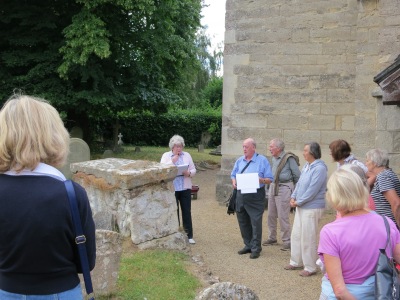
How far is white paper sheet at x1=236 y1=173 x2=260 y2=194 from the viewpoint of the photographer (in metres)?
7.59

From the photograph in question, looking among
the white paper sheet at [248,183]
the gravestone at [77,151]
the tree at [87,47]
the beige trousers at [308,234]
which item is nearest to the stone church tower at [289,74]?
the gravestone at [77,151]

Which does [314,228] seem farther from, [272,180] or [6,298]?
[6,298]

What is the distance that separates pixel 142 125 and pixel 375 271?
31.0 m

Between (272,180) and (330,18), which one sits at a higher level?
(330,18)

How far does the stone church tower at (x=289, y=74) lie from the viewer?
11016mm

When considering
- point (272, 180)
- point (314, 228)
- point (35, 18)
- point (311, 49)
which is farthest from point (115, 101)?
point (314, 228)

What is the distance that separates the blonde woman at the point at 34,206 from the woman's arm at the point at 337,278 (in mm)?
1564

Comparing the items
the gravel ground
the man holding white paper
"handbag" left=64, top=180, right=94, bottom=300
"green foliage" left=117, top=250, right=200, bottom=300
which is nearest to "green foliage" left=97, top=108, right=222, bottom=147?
the gravel ground

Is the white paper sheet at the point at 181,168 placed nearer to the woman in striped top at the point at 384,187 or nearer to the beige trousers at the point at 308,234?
the beige trousers at the point at 308,234

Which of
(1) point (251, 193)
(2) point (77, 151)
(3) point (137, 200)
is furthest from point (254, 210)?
(2) point (77, 151)

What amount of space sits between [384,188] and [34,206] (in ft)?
12.2

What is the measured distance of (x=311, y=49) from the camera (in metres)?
11.3

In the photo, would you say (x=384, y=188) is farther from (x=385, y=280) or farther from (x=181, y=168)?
(x=181, y=168)

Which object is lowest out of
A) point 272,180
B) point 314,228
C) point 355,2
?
point 314,228
